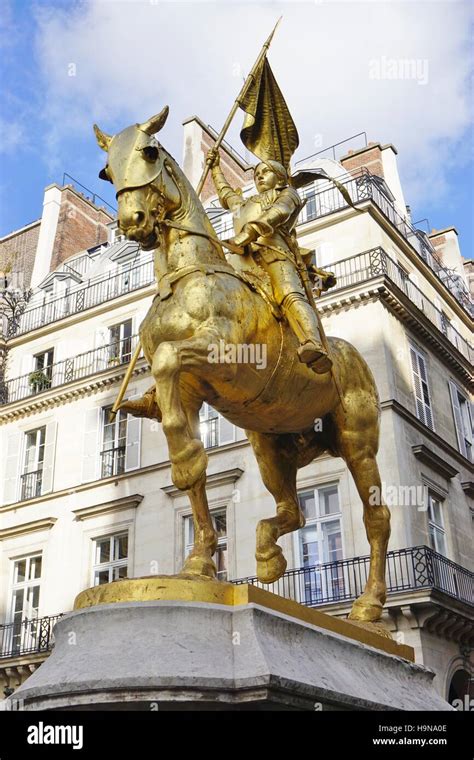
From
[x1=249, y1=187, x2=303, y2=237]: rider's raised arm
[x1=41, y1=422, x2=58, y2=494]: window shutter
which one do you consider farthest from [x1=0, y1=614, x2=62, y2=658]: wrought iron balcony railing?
[x1=249, y1=187, x2=303, y2=237]: rider's raised arm

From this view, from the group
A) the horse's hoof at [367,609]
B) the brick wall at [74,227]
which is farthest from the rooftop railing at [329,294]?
the horse's hoof at [367,609]

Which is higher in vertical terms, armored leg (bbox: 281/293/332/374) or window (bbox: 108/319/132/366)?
window (bbox: 108/319/132/366)

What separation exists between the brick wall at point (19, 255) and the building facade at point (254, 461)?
16.9 feet

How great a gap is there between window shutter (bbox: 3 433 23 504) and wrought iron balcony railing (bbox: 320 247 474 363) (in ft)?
35.8

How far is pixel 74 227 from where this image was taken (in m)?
34.9

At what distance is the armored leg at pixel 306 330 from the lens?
204 inches

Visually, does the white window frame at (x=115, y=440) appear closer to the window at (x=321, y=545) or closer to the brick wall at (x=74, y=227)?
the window at (x=321, y=545)

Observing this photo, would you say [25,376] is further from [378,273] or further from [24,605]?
[378,273]

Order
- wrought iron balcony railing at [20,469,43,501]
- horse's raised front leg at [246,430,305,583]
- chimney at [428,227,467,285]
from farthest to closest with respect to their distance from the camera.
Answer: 1. chimney at [428,227,467,285]
2. wrought iron balcony railing at [20,469,43,501]
3. horse's raised front leg at [246,430,305,583]

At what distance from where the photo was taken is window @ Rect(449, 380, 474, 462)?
24.8 metres

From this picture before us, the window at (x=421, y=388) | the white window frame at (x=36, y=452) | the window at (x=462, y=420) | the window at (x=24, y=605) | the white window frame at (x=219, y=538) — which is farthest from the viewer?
the white window frame at (x=36, y=452)

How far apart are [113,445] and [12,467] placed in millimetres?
3779

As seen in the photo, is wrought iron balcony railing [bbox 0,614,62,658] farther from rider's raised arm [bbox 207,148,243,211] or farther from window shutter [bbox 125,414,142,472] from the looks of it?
rider's raised arm [bbox 207,148,243,211]
